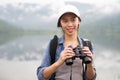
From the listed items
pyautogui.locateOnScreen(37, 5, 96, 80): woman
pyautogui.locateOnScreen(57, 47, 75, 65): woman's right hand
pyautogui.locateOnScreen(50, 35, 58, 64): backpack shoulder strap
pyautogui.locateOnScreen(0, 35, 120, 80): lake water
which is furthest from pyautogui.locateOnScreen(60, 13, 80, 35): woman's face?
pyautogui.locateOnScreen(0, 35, 120, 80): lake water

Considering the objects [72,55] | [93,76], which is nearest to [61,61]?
[72,55]

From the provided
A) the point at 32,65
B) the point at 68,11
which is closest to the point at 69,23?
the point at 68,11

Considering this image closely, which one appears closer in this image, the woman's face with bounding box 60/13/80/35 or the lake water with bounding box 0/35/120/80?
the woman's face with bounding box 60/13/80/35

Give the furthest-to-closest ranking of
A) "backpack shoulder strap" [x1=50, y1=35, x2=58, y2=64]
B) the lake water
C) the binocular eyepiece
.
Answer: the lake water
"backpack shoulder strap" [x1=50, y1=35, x2=58, y2=64]
the binocular eyepiece

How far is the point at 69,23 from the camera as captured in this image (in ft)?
9.30

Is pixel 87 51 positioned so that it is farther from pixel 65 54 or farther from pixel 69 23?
pixel 69 23

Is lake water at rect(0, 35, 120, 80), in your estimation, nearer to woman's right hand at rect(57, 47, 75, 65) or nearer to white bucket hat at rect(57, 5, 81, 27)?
white bucket hat at rect(57, 5, 81, 27)

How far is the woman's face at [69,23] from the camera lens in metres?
2.83

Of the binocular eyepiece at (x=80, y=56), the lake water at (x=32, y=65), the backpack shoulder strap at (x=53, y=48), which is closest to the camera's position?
the binocular eyepiece at (x=80, y=56)

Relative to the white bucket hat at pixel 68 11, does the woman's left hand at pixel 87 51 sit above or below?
below

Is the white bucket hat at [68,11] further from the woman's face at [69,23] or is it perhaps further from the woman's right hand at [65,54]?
the woman's right hand at [65,54]

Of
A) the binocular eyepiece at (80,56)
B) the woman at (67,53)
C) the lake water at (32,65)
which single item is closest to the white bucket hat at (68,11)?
the woman at (67,53)

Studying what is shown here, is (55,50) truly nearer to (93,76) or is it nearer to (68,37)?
(68,37)

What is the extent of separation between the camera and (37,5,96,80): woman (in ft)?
8.84
